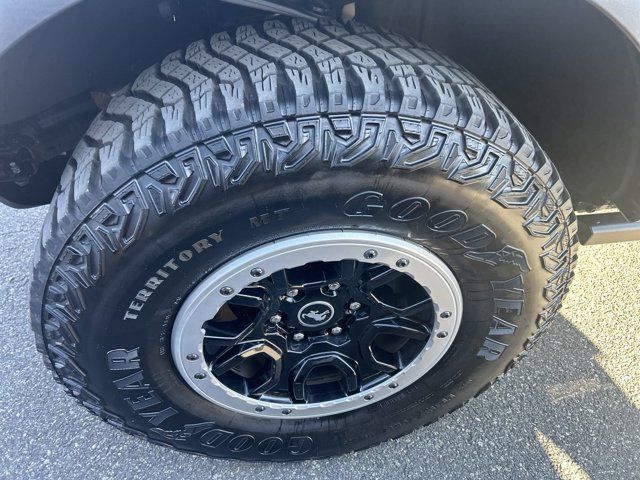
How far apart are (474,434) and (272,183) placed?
1.19 metres

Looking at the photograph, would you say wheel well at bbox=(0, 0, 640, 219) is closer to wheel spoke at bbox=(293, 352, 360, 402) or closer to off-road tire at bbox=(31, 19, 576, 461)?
off-road tire at bbox=(31, 19, 576, 461)

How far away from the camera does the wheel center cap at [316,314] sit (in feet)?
4.19

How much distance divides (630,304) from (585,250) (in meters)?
0.32

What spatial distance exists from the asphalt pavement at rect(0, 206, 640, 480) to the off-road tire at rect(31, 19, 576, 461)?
49 centimetres

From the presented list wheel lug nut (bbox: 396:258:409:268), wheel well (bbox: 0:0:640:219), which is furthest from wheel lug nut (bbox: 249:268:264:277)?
wheel well (bbox: 0:0:640:219)

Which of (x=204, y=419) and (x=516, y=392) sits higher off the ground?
(x=204, y=419)

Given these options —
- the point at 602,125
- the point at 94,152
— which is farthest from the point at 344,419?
the point at 602,125

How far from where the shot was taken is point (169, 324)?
119 cm

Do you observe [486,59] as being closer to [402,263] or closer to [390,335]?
[402,263]

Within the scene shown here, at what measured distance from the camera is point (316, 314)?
1.30 m

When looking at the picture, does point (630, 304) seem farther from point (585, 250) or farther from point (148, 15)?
point (148, 15)

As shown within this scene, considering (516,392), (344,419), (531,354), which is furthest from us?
(531,354)

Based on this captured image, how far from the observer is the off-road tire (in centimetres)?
102

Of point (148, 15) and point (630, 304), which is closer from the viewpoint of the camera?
point (148, 15)
